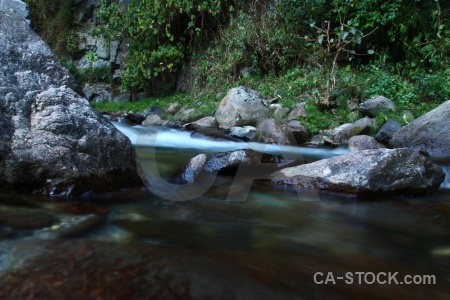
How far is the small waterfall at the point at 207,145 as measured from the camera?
5.92 m

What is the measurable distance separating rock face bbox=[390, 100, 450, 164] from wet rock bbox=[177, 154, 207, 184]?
10.8ft

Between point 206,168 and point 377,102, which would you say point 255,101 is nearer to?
point 377,102

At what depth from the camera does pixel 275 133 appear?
265 inches

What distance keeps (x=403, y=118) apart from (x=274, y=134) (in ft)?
7.89

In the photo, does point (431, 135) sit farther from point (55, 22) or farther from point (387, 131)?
point (55, 22)

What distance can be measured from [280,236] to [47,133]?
206 cm

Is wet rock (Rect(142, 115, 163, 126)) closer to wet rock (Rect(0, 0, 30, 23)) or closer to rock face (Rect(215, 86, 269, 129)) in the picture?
rock face (Rect(215, 86, 269, 129))

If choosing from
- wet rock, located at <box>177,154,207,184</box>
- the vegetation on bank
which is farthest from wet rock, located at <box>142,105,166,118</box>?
wet rock, located at <box>177,154,207,184</box>

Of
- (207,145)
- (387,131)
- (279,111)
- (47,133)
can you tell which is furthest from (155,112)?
(47,133)

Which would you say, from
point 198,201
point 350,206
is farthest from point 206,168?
point 350,206

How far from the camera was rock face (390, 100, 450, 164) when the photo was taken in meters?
5.38

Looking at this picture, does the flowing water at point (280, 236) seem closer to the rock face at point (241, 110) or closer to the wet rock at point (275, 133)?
the wet rock at point (275, 133)

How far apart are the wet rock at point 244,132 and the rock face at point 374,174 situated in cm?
305

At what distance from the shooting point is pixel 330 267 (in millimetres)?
2152
